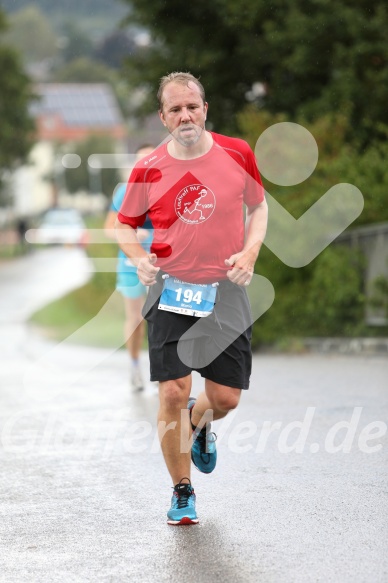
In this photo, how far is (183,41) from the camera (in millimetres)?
23562

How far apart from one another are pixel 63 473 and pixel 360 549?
2.51 metres

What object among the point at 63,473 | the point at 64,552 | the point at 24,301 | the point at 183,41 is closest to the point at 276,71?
the point at 183,41

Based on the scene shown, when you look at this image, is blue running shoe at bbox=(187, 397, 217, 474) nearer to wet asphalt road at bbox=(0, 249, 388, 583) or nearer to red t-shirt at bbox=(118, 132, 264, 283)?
wet asphalt road at bbox=(0, 249, 388, 583)

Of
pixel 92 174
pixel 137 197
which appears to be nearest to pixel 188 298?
pixel 137 197

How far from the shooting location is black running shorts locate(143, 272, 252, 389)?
19.5ft

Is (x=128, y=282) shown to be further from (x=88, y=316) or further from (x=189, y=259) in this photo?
Answer: (x=88, y=316)

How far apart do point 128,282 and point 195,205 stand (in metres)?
5.19

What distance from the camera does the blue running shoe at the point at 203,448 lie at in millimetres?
6457

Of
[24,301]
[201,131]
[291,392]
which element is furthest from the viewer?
[24,301]

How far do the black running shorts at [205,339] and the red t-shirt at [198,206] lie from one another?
14 cm

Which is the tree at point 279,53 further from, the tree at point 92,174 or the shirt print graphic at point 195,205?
the tree at point 92,174

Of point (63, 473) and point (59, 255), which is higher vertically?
point (63, 473)

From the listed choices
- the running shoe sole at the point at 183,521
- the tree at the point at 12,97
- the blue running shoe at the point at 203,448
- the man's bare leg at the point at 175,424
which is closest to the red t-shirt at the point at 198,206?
the man's bare leg at the point at 175,424

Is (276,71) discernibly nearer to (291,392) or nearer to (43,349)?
(43,349)
